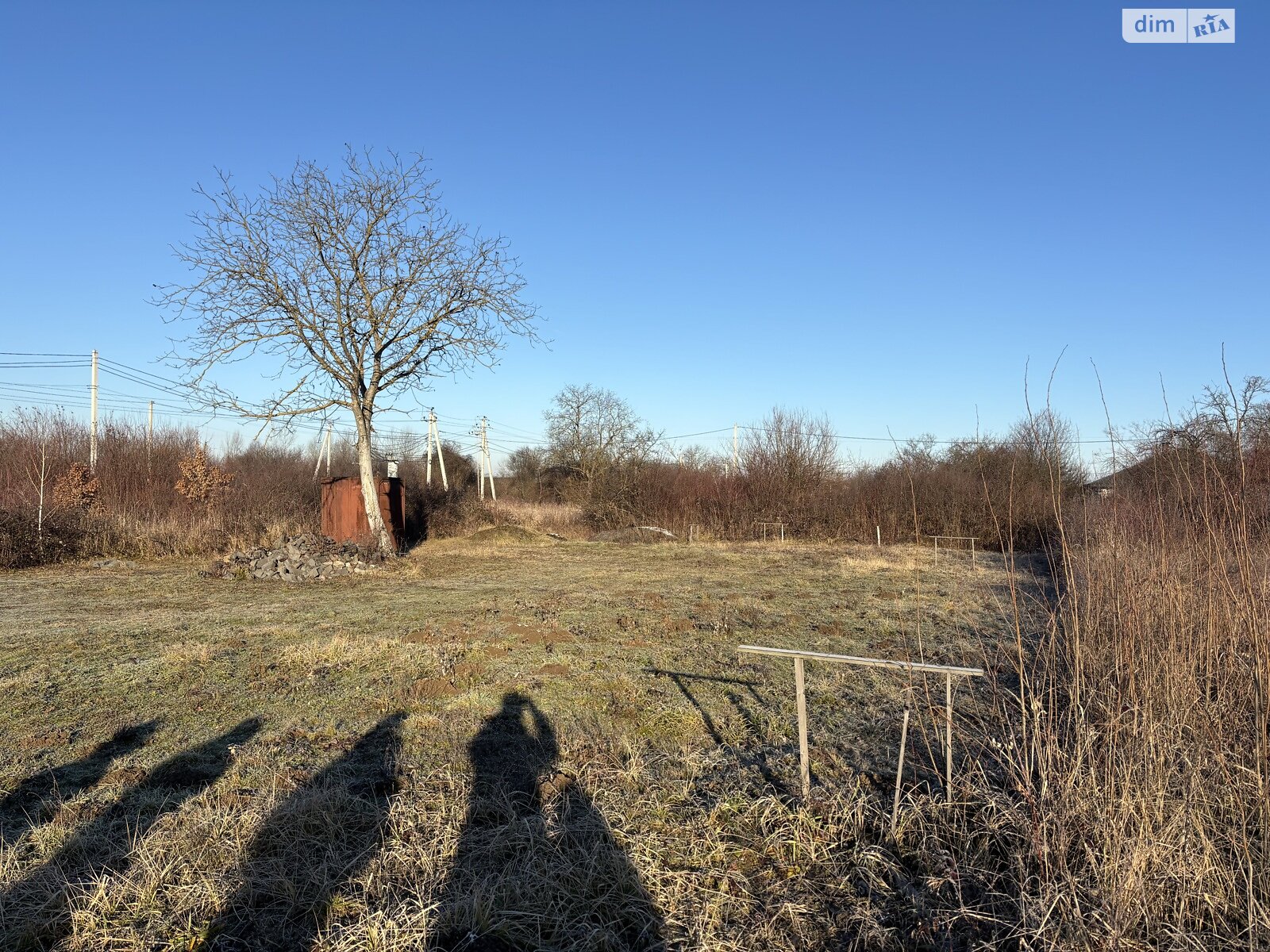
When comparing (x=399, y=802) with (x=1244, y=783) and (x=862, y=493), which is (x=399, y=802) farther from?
(x=862, y=493)

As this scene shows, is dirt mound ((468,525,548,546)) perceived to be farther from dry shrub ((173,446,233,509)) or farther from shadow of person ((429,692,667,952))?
shadow of person ((429,692,667,952))

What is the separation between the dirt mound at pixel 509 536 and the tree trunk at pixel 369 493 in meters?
6.09

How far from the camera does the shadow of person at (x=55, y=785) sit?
3.14 meters

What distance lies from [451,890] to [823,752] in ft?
7.26

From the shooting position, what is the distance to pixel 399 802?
3.24 m

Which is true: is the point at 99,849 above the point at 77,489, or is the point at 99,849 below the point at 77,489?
below

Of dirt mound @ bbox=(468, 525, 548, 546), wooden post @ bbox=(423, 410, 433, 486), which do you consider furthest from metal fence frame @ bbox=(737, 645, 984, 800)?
wooden post @ bbox=(423, 410, 433, 486)

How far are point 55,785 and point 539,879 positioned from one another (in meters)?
2.54

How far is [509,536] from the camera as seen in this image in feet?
68.1

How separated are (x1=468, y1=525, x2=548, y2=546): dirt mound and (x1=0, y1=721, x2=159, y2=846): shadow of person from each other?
15.6m

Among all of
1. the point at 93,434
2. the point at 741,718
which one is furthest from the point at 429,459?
the point at 741,718

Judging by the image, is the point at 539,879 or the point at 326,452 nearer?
the point at 539,879

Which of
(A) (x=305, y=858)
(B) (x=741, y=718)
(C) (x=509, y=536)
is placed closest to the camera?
(A) (x=305, y=858)

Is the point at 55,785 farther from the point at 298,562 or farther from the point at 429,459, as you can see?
the point at 429,459
